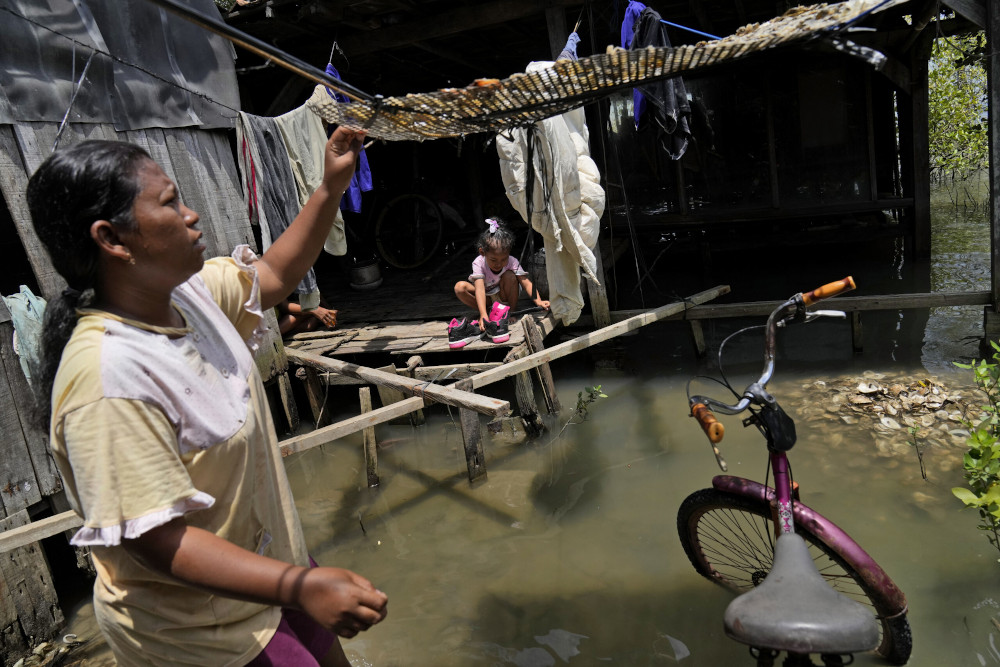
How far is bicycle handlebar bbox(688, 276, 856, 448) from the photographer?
86.7 inches

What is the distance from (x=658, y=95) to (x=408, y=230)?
20.2 ft

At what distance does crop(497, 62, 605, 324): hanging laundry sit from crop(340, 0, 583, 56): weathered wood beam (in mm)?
1298

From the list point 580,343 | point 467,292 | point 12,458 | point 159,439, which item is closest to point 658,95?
point 580,343

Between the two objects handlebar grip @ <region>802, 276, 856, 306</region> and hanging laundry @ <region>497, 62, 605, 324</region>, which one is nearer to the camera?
handlebar grip @ <region>802, 276, 856, 306</region>

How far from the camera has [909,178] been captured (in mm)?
9195

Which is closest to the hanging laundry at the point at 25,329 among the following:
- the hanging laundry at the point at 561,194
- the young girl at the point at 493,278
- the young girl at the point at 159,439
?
the young girl at the point at 159,439

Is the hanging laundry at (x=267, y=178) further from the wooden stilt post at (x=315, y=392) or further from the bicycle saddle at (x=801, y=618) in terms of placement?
the bicycle saddle at (x=801, y=618)

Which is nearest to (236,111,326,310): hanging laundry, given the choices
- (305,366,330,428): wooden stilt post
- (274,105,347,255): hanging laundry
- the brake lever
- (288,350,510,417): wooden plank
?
(274,105,347,255): hanging laundry

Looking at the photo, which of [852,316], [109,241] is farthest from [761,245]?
[109,241]

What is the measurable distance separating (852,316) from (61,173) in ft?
21.6

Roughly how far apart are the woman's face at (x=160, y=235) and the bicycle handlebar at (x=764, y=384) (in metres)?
1.62

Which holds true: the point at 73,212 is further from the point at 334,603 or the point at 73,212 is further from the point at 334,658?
the point at 334,658

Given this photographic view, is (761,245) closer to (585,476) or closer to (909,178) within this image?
(909,178)

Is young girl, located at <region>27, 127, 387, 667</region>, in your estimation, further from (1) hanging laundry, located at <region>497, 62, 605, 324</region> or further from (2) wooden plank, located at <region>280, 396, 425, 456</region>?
(1) hanging laundry, located at <region>497, 62, 605, 324</region>
